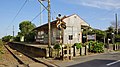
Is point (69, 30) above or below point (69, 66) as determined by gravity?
above

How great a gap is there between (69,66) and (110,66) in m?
2.35

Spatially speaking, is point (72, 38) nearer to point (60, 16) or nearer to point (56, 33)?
point (56, 33)

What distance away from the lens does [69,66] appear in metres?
13.5

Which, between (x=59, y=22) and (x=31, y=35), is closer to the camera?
(x=59, y=22)

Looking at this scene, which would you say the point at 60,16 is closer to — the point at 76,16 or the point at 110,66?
the point at 110,66

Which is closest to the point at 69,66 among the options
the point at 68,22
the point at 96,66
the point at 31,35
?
the point at 96,66

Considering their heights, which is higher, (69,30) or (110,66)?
(69,30)

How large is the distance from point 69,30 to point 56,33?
212cm

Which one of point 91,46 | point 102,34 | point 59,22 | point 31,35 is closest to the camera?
point 59,22

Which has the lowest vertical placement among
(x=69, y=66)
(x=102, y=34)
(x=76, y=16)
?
(x=69, y=66)

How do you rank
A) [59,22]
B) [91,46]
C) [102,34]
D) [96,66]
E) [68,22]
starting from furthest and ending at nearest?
[102,34], [68,22], [91,46], [59,22], [96,66]

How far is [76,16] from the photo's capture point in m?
35.4

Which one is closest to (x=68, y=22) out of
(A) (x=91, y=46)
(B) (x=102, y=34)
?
(B) (x=102, y=34)

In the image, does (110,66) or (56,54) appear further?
(56,54)
